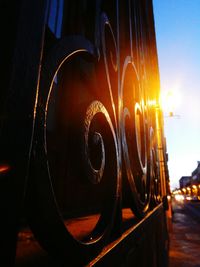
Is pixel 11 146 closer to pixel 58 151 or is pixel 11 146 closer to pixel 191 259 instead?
pixel 58 151

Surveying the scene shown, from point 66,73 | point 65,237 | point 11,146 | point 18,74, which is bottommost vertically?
point 65,237

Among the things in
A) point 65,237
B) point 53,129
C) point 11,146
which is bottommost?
point 65,237

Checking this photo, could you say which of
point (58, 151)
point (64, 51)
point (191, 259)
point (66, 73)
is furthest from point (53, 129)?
point (191, 259)

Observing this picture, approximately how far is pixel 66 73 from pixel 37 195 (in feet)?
6.92

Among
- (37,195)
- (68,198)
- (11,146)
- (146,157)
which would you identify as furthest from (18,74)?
(68,198)

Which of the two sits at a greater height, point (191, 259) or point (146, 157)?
point (146, 157)

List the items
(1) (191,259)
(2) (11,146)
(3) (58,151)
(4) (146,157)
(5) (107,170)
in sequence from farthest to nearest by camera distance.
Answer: (1) (191,259)
(3) (58,151)
(4) (146,157)
(5) (107,170)
(2) (11,146)

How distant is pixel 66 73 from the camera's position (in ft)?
7.88

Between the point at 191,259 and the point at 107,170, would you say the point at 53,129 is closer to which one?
the point at 107,170

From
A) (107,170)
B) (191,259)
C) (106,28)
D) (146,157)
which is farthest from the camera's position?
(191,259)

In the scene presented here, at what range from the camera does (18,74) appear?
1.38 feet

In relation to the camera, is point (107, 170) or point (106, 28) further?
point (106, 28)

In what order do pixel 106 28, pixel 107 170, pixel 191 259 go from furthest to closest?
pixel 191 259, pixel 106 28, pixel 107 170

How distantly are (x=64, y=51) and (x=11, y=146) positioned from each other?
322 millimetres
